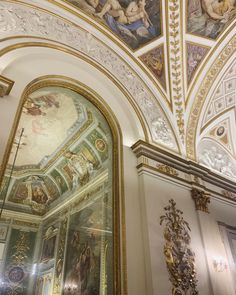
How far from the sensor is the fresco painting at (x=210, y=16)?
776 cm

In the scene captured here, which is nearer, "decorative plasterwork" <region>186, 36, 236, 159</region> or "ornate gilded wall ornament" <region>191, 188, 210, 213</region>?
"ornate gilded wall ornament" <region>191, 188, 210, 213</region>

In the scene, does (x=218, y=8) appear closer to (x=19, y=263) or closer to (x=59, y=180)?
(x=59, y=180)

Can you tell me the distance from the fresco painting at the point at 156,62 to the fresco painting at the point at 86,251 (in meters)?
4.04

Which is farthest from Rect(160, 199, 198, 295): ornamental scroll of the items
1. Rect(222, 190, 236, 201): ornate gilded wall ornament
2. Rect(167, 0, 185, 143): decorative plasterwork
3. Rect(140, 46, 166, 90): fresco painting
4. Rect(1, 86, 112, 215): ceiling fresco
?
Rect(140, 46, 166, 90): fresco painting

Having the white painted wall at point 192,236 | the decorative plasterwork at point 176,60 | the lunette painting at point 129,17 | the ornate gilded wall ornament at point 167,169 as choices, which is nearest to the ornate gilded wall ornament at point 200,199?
the white painted wall at point 192,236

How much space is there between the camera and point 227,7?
7875 millimetres

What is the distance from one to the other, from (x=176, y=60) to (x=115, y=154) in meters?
3.73

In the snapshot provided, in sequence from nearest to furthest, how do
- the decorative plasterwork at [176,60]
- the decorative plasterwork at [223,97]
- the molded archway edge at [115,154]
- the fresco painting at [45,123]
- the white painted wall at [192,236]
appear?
the molded archway edge at [115,154]
the white painted wall at [192,236]
the decorative plasterwork at [176,60]
the fresco painting at [45,123]
the decorative plasterwork at [223,97]

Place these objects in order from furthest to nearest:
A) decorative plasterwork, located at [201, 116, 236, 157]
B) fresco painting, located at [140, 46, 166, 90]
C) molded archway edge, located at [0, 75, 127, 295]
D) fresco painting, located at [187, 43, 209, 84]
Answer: decorative plasterwork, located at [201, 116, 236, 157] < fresco painting, located at [187, 43, 209, 84] < fresco painting, located at [140, 46, 166, 90] < molded archway edge, located at [0, 75, 127, 295]

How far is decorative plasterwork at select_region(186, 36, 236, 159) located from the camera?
8.48m

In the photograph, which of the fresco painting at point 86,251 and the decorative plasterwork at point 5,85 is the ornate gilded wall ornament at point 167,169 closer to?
the fresco painting at point 86,251

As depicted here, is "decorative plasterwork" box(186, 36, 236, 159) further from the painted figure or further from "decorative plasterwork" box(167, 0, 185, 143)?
the painted figure

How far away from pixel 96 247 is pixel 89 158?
2.61 meters

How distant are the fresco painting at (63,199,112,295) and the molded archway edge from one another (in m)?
0.76
